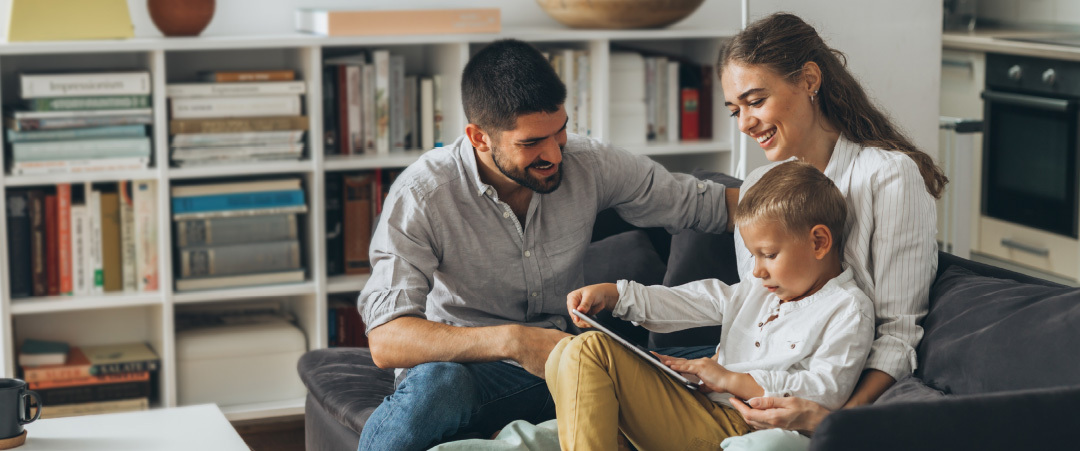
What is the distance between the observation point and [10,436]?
6.12 feet

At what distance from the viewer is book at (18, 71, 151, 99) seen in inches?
111

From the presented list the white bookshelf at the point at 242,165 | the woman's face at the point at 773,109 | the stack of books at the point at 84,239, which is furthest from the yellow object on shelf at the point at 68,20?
the woman's face at the point at 773,109

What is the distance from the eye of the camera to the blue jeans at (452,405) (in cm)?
183

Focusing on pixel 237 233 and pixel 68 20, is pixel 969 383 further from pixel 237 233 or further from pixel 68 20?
pixel 68 20

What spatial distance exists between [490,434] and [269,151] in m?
1.32

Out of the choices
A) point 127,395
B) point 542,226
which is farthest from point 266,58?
point 542,226

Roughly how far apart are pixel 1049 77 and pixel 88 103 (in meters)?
3.19

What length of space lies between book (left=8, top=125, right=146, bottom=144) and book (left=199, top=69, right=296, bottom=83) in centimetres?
23

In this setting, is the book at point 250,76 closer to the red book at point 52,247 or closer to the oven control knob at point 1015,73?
the red book at point 52,247

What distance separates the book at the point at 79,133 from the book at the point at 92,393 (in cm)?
65

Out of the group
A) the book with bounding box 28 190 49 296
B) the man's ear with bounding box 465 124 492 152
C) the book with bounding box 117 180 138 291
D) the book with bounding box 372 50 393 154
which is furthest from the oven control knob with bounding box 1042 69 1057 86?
the book with bounding box 28 190 49 296

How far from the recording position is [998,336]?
61.8 inches

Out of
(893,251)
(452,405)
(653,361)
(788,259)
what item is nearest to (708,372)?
(653,361)

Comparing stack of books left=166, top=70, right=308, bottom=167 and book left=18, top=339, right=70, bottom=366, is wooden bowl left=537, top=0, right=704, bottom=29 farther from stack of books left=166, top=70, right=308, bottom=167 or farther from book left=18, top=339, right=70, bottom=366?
book left=18, top=339, right=70, bottom=366
